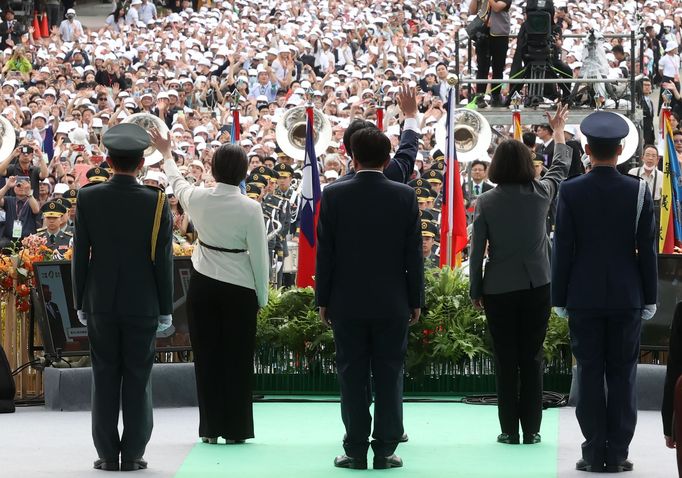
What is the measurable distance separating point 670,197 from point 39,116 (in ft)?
40.2

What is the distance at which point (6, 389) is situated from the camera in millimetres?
11047

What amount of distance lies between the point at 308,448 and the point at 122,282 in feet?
→ 5.66

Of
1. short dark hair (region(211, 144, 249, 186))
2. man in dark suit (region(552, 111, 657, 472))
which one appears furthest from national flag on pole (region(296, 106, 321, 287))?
man in dark suit (region(552, 111, 657, 472))

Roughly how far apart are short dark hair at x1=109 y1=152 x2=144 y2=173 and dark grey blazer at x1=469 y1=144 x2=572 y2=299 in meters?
2.00

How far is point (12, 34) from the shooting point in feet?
131

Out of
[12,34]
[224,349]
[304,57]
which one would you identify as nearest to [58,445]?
[224,349]

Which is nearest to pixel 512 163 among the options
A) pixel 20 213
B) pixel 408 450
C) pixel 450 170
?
pixel 408 450

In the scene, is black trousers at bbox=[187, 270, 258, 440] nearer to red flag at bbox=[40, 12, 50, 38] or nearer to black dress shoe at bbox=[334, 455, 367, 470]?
black dress shoe at bbox=[334, 455, 367, 470]

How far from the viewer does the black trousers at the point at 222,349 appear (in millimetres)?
9102

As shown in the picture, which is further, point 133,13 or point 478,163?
point 133,13

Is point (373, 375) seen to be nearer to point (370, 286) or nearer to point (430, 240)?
point (370, 286)

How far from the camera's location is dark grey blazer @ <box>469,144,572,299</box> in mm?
9055

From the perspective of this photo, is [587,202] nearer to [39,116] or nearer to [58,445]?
[58,445]

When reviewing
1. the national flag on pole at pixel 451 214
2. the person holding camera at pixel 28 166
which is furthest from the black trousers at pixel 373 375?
the person holding camera at pixel 28 166
